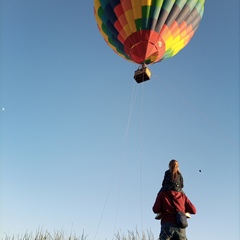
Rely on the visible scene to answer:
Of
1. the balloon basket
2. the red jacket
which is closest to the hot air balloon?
the balloon basket

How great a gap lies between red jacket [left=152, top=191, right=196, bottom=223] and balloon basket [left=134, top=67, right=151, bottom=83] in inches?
512

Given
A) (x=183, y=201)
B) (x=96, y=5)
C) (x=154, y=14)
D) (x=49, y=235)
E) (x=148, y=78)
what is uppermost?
(x=96, y=5)

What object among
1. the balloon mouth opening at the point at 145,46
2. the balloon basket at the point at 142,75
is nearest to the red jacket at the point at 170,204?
the balloon basket at the point at 142,75

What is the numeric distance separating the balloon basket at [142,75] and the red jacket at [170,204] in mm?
12993

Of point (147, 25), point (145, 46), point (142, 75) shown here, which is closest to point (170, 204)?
point (142, 75)

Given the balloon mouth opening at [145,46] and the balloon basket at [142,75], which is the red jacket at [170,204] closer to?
the balloon basket at [142,75]

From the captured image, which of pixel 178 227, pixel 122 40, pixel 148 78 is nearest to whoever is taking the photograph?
pixel 178 227

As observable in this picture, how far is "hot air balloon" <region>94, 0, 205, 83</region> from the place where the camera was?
60.6 feet

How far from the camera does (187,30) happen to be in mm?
20297

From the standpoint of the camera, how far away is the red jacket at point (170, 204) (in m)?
5.55

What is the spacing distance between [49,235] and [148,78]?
41.4 feet

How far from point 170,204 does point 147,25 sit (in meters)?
14.5

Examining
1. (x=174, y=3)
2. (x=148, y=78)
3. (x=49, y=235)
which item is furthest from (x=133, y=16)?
(x=49, y=235)

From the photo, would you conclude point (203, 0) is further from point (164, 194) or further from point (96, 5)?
point (164, 194)
